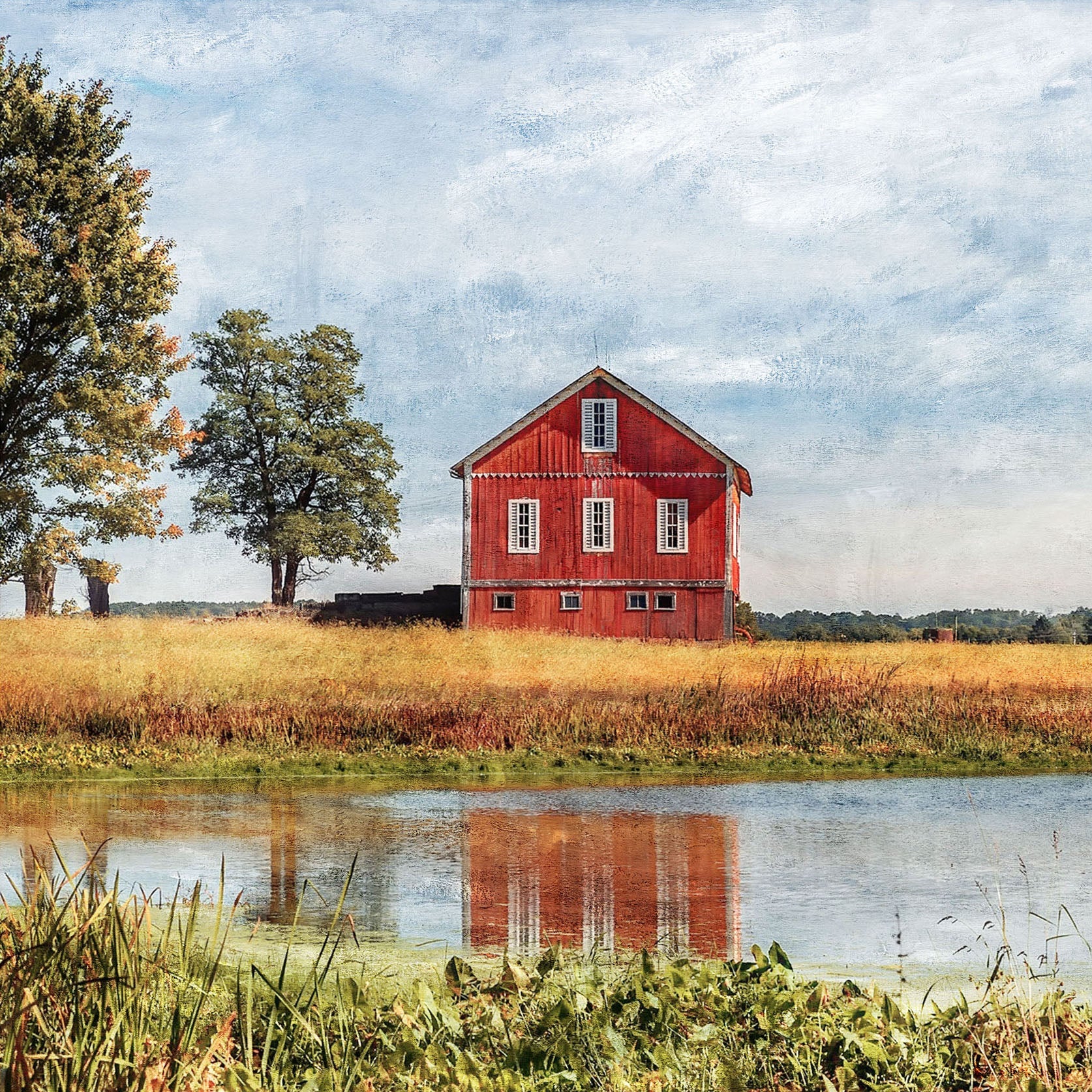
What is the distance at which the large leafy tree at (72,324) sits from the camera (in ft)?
118

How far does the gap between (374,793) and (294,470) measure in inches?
1753

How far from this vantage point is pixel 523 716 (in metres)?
19.5

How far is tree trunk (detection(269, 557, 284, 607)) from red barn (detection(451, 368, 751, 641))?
17139 millimetres

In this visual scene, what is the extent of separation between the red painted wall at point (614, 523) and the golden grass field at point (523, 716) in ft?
57.3

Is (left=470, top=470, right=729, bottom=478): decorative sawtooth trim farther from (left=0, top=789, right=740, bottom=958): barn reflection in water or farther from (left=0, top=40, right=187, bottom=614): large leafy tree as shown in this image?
(left=0, top=789, right=740, bottom=958): barn reflection in water

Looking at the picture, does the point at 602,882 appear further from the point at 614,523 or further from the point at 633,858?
the point at 614,523

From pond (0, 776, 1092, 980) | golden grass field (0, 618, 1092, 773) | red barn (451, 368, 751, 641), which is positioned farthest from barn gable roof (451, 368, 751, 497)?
pond (0, 776, 1092, 980)

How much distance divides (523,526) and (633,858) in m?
32.5

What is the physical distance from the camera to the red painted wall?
43.6 meters

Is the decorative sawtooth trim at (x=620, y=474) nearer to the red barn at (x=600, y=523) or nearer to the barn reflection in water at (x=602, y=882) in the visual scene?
the red barn at (x=600, y=523)

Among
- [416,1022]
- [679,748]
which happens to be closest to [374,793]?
[679,748]

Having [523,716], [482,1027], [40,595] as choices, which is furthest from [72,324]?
[482,1027]

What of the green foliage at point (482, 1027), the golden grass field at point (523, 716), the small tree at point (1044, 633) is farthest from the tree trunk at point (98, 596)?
the green foliage at point (482, 1027)

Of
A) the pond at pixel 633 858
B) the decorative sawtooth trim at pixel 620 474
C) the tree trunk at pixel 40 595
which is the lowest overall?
the pond at pixel 633 858
